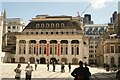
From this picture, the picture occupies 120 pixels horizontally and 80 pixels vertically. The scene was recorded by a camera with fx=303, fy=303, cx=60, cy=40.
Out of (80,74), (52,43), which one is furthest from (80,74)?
(52,43)

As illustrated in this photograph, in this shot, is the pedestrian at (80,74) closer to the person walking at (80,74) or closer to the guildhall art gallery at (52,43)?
the person walking at (80,74)

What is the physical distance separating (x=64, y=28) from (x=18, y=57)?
18033 millimetres

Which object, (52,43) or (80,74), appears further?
(52,43)

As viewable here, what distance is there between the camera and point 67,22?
10256 cm

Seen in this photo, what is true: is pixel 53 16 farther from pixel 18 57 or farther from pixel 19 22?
pixel 19 22

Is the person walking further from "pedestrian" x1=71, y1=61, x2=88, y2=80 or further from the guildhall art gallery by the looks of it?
the guildhall art gallery

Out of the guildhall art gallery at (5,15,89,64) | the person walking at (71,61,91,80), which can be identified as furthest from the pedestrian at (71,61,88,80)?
the guildhall art gallery at (5,15,89,64)

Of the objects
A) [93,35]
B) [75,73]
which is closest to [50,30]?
[93,35]

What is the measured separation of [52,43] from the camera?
99688mm

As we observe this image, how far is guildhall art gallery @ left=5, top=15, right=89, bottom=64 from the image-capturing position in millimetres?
98125

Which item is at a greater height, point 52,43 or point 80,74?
point 52,43

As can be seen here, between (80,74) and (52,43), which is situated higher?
A: (52,43)

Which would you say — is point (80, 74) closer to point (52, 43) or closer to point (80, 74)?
point (80, 74)

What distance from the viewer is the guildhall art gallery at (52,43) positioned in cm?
9812
